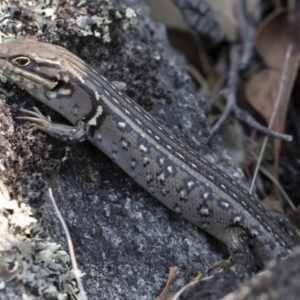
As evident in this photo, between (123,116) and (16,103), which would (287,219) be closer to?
(123,116)

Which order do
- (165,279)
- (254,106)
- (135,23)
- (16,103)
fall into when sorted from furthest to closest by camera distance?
(254,106) → (135,23) → (16,103) → (165,279)

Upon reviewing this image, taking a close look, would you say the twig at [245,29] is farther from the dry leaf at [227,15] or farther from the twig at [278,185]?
the twig at [278,185]

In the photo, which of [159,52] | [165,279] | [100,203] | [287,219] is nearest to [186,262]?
[165,279]

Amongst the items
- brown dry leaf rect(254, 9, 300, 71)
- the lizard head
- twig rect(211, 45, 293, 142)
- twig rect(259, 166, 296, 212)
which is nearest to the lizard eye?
the lizard head

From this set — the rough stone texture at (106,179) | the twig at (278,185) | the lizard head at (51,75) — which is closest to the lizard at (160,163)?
the lizard head at (51,75)

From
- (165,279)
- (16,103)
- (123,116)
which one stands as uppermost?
(123,116)

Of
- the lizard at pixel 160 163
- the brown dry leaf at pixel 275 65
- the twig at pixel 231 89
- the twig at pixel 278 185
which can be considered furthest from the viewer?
the brown dry leaf at pixel 275 65

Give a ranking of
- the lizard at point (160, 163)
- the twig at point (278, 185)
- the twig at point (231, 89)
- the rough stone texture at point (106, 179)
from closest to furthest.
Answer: the rough stone texture at point (106, 179) < the lizard at point (160, 163) < the twig at point (278, 185) < the twig at point (231, 89)
